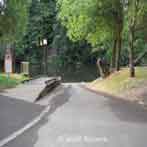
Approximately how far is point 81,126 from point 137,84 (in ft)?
35.4

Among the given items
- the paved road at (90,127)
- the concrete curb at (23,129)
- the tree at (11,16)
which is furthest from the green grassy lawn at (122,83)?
the concrete curb at (23,129)

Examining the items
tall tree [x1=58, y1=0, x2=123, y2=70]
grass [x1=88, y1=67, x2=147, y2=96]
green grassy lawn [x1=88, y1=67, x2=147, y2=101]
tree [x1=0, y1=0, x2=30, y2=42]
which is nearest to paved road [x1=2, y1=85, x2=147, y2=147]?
green grassy lawn [x1=88, y1=67, x2=147, y2=101]

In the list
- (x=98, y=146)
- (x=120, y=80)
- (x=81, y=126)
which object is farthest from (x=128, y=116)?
(x=120, y=80)

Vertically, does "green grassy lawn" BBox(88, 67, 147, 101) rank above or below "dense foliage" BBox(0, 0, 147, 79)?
below

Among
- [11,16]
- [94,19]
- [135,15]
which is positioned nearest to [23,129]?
[11,16]

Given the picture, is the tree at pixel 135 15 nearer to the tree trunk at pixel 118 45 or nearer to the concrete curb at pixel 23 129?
the tree trunk at pixel 118 45

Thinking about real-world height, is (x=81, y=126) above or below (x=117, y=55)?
below

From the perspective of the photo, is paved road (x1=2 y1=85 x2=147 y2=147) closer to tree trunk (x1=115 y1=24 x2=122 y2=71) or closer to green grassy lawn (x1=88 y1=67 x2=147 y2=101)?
green grassy lawn (x1=88 y1=67 x2=147 y2=101)

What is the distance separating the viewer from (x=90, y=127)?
1238cm

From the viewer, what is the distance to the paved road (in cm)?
1018

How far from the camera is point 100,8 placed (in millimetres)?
28406

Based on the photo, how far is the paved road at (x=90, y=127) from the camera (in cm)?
1018

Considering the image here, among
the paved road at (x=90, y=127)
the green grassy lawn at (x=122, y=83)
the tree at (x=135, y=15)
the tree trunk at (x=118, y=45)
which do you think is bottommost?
the paved road at (x=90, y=127)

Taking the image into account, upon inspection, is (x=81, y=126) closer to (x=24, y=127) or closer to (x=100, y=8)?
(x=24, y=127)
